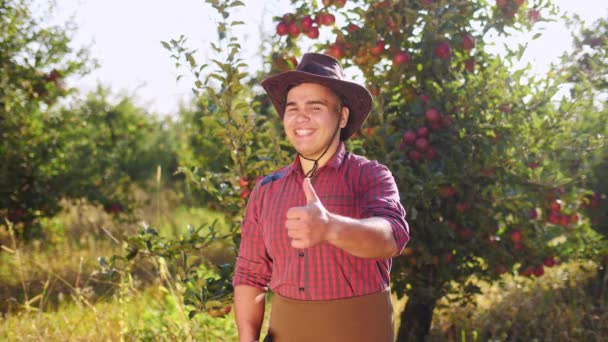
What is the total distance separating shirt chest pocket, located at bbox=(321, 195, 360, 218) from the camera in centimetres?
179

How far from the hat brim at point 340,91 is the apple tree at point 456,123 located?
1252mm

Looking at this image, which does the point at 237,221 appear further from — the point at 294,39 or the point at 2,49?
the point at 2,49

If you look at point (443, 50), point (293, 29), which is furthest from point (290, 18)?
point (443, 50)

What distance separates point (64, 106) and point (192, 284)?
5.11m

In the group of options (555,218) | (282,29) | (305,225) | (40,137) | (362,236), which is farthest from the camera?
(40,137)

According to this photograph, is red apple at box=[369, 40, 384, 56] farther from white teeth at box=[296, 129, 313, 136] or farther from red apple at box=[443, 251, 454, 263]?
white teeth at box=[296, 129, 313, 136]

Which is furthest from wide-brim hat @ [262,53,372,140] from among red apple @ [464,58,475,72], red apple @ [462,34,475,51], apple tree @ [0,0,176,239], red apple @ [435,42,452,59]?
apple tree @ [0,0,176,239]

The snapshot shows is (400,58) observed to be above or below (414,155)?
above

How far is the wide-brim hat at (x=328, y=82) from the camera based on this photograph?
1855 mm

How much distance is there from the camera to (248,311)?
197cm

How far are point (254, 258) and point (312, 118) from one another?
1.78 feet

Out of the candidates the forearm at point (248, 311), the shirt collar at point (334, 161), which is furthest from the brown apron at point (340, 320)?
the shirt collar at point (334, 161)

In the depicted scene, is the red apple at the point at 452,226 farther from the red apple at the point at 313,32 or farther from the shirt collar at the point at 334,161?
the shirt collar at the point at 334,161

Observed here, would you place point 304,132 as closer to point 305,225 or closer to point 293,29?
point 305,225
